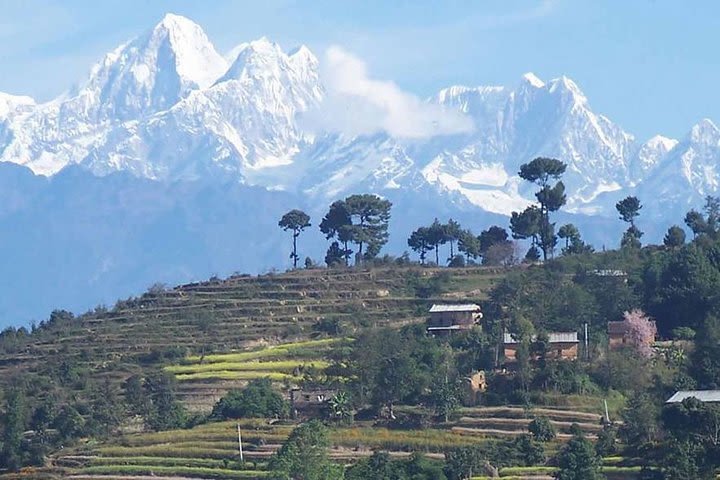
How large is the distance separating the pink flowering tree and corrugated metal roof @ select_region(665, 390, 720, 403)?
10.2 metres

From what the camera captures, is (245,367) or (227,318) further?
(227,318)

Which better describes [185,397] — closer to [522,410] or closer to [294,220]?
[522,410]

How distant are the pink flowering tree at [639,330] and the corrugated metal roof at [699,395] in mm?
10248

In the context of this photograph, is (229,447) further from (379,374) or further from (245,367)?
(245,367)

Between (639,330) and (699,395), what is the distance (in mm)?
14176

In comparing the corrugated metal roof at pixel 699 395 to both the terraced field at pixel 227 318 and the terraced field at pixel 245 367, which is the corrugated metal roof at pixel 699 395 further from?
the terraced field at pixel 227 318

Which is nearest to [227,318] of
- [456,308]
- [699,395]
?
[456,308]

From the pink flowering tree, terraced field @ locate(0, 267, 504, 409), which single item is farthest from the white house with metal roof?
the pink flowering tree

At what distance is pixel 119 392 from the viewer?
90.8 m

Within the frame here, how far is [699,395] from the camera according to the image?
244 ft

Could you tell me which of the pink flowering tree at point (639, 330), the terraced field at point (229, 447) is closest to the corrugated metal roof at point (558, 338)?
the pink flowering tree at point (639, 330)

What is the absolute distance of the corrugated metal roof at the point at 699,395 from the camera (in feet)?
240

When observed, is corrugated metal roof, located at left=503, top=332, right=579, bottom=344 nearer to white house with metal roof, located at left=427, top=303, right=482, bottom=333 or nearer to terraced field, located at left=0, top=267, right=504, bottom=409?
white house with metal roof, located at left=427, top=303, right=482, bottom=333

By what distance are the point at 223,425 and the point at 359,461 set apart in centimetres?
1106
